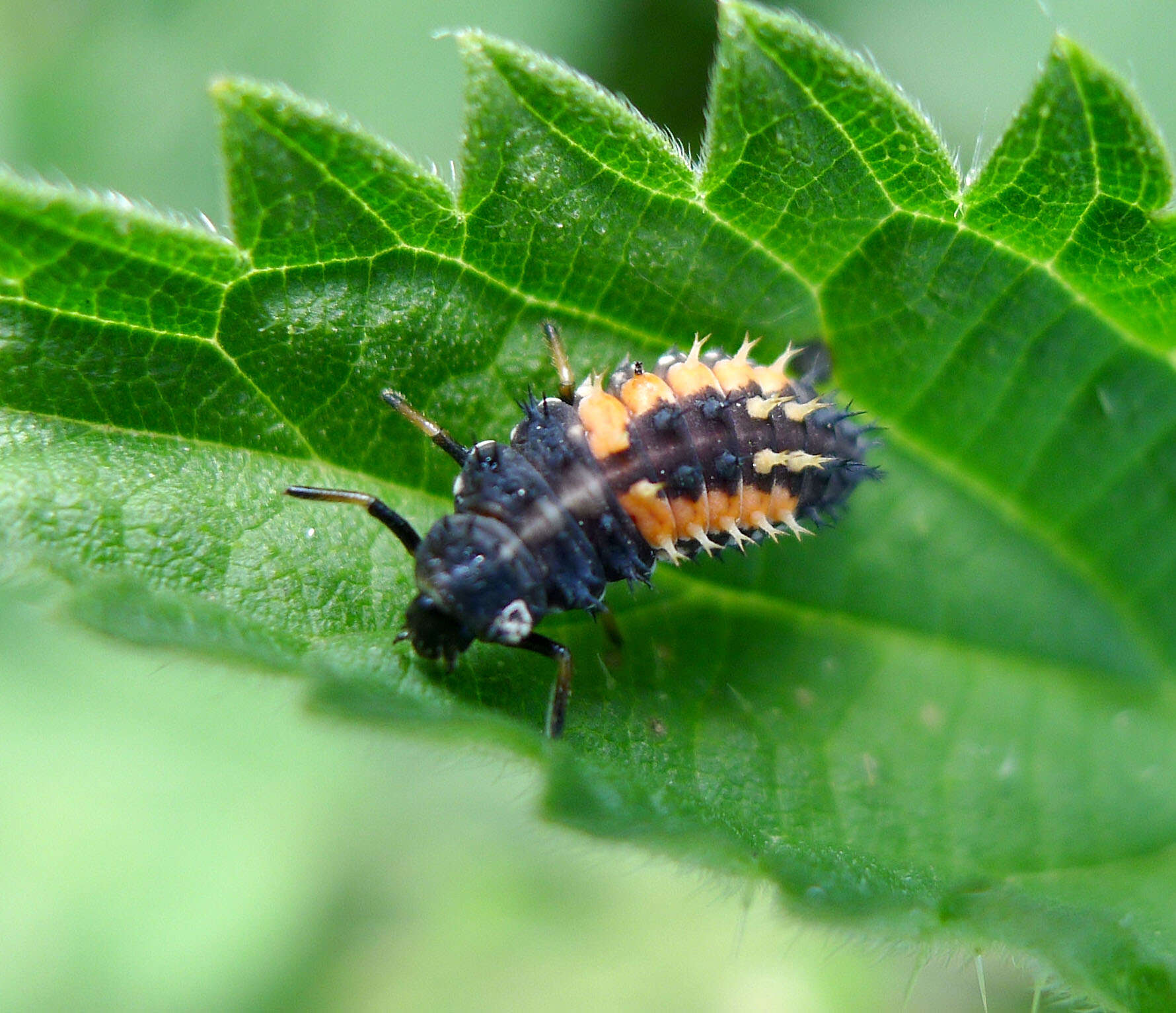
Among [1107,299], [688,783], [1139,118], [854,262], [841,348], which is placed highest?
[1139,118]

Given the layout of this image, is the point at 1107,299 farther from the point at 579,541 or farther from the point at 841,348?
the point at 579,541

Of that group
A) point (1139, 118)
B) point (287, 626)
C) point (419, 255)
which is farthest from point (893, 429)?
point (287, 626)

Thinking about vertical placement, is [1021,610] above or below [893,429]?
below

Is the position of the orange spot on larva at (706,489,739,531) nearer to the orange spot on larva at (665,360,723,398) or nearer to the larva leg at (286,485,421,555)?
the orange spot on larva at (665,360,723,398)

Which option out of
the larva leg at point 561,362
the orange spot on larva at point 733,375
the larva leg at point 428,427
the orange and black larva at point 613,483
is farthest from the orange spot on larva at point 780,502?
the larva leg at point 428,427

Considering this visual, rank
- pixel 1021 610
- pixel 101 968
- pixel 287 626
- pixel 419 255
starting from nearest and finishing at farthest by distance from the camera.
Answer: pixel 287 626 < pixel 419 255 < pixel 1021 610 < pixel 101 968

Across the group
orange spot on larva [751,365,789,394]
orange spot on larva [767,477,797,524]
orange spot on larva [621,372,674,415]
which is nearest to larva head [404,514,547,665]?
orange spot on larva [621,372,674,415]

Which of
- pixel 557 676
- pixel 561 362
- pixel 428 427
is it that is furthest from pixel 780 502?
pixel 428 427
